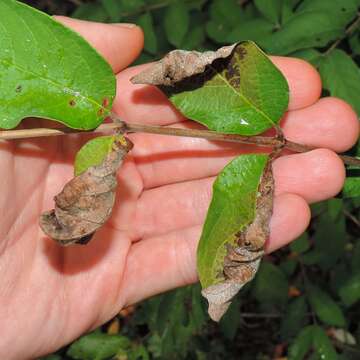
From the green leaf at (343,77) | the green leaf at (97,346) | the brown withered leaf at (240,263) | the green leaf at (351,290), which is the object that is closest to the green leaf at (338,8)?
the green leaf at (343,77)

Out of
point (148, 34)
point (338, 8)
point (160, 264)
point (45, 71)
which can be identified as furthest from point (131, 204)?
point (338, 8)

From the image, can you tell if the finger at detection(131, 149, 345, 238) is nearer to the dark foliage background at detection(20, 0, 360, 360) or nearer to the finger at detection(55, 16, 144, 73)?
the dark foliage background at detection(20, 0, 360, 360)

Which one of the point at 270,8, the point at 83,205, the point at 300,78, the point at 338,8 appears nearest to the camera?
the point at 83,205

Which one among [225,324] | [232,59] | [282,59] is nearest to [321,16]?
[282,59]

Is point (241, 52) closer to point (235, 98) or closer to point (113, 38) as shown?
point (235, 98)

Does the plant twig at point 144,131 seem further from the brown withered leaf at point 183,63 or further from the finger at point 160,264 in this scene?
the finger at point 160,264

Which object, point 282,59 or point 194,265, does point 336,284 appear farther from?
point 282,59
